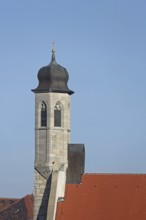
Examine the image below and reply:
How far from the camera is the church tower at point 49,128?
74438 mm

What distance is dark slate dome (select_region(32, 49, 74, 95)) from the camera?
75.8 metres

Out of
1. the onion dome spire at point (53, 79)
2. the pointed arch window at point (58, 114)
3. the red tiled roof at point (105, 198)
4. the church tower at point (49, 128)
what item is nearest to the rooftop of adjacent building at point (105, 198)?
the red tiled roof at point (105, 198)

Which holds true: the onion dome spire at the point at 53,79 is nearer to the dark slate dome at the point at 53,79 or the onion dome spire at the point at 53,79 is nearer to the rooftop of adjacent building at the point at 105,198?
the dark slate dome at the point at 53,79

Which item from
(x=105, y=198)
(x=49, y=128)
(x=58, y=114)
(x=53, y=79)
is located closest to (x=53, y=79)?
(x=53, y=79)

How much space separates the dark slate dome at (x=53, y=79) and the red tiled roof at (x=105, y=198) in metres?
7.07

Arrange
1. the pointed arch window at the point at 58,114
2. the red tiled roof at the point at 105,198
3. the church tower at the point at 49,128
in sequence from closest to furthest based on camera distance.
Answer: the red tiled roof at the point at 105,198 < the church tower at the point at 49,128 < the pointed arch window at the point at 58,114

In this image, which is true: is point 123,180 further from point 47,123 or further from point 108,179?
point 47,123

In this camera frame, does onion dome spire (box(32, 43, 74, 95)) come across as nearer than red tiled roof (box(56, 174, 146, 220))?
No

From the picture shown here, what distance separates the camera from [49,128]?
75250 mm

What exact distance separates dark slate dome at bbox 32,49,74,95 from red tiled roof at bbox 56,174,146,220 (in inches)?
278

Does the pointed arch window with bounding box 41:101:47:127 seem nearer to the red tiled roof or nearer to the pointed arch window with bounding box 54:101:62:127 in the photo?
the pointed arch window with bounding box 54:101:62:127

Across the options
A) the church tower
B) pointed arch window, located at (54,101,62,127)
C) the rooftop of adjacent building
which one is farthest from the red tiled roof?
pointed arch window, located at (54,101,62,127)

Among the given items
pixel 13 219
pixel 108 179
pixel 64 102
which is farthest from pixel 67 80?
pixel 13 219

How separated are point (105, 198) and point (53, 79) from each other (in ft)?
33.3
